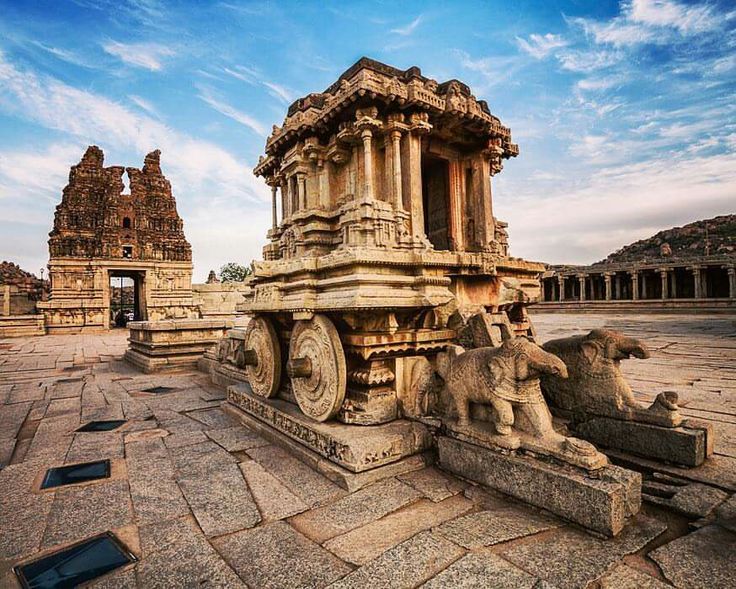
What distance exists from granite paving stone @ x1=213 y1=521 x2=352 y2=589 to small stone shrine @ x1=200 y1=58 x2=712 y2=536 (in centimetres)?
68

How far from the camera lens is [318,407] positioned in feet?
11.8

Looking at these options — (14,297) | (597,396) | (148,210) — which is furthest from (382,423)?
(14,297)

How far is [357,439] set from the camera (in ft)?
10.1

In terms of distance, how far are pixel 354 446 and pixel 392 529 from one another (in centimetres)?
72

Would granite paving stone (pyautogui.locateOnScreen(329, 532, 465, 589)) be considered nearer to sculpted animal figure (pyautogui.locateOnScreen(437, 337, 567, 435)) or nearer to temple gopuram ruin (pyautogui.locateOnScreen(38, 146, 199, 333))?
sculpted animal figure (pyautogui.locateOnScreen(437, 337, 567, 435))

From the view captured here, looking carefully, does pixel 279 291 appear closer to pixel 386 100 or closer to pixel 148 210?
pixel 386 100

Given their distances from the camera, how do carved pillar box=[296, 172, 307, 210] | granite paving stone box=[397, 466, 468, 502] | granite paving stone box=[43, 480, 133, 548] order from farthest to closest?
1. carved pillar box=[296, 172, 307, 210]
2. granite paving stone box=[397, 466, 468, 502]
3. granite paving stone box=[43, 480, 133, 548]

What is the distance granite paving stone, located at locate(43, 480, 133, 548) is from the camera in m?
2.42

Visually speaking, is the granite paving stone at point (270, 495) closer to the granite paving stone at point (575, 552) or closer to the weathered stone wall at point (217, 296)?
the granite paving stone at point (575, 552)

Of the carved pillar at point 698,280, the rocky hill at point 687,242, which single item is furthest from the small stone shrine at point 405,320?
the rocky hill at point 687,242

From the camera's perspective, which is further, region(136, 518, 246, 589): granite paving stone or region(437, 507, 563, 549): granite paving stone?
region(437, 507, 563, 549): granite paving stone

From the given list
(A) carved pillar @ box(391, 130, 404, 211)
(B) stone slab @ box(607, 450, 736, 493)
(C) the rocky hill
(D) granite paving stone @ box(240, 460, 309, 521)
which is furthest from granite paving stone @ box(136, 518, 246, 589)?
(C) the rocky hill

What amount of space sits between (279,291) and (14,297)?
35.5m

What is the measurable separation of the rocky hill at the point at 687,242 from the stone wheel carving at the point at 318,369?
183ft
